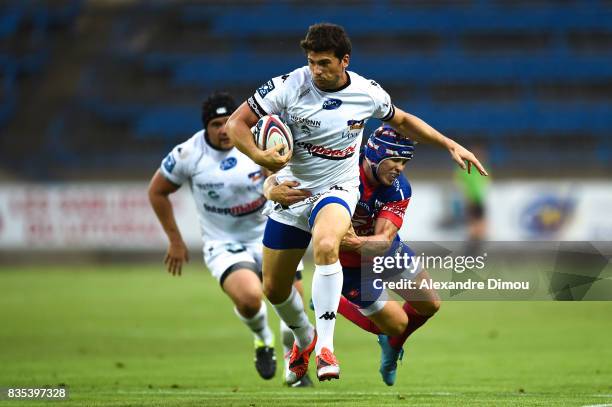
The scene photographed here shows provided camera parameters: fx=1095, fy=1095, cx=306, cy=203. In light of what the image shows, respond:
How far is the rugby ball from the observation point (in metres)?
7.55

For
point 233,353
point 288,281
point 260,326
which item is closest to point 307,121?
point 288,281

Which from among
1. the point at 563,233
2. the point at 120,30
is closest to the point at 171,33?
the point at 120,30

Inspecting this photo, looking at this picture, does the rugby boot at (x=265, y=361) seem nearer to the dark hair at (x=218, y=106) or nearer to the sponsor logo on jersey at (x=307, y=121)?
the dark hair at (x=218, y=106)

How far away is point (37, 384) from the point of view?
9.38 m

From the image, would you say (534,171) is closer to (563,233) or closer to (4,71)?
(563,233)

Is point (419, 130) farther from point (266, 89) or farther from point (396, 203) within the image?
point (266, 89)

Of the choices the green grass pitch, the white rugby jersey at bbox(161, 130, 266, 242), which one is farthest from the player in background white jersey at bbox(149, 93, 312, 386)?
the green grass pitch

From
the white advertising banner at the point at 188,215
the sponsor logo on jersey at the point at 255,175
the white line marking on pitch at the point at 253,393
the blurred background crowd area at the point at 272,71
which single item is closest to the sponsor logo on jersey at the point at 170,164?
the sponsor logo on jersey at the point at 255,175

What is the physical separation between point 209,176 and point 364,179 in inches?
83.8

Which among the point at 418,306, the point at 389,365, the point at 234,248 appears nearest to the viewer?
the point at 418,306

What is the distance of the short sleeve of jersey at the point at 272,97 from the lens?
7695mm

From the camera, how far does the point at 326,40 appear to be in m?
7.45

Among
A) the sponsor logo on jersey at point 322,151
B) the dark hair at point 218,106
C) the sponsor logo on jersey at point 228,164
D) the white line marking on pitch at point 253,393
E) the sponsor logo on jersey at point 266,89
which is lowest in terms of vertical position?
the white line marking on pitch at point 253,393

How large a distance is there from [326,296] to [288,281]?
86 centimetres
